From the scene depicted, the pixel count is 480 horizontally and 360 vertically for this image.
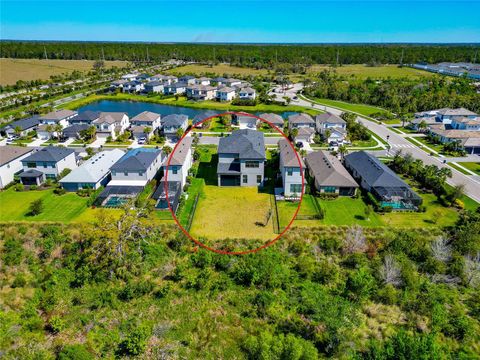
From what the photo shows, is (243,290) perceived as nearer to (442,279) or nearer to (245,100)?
(442,279)

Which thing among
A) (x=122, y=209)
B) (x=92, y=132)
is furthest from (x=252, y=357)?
(x=92, y=132)

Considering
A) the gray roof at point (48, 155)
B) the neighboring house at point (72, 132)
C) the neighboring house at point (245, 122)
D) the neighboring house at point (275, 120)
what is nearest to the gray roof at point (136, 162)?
the gray roof at point (48, 155)

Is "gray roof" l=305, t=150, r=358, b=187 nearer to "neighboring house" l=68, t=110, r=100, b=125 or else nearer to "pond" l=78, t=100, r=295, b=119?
"pond" l=78, t=100, r=295, b=119

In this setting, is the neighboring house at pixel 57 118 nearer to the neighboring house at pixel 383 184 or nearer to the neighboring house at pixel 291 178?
the neighboring house at pixel 291 178

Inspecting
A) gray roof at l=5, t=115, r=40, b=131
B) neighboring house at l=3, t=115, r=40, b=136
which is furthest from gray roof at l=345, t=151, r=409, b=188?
gray roof at l=5, t=115, r=40, b=131

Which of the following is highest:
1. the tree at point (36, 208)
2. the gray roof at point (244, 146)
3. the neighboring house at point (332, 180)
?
the gray roof at point (244, 146)

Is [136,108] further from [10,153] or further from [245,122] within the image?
[10,153]

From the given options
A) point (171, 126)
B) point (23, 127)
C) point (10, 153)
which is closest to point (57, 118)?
point (23, 127)
